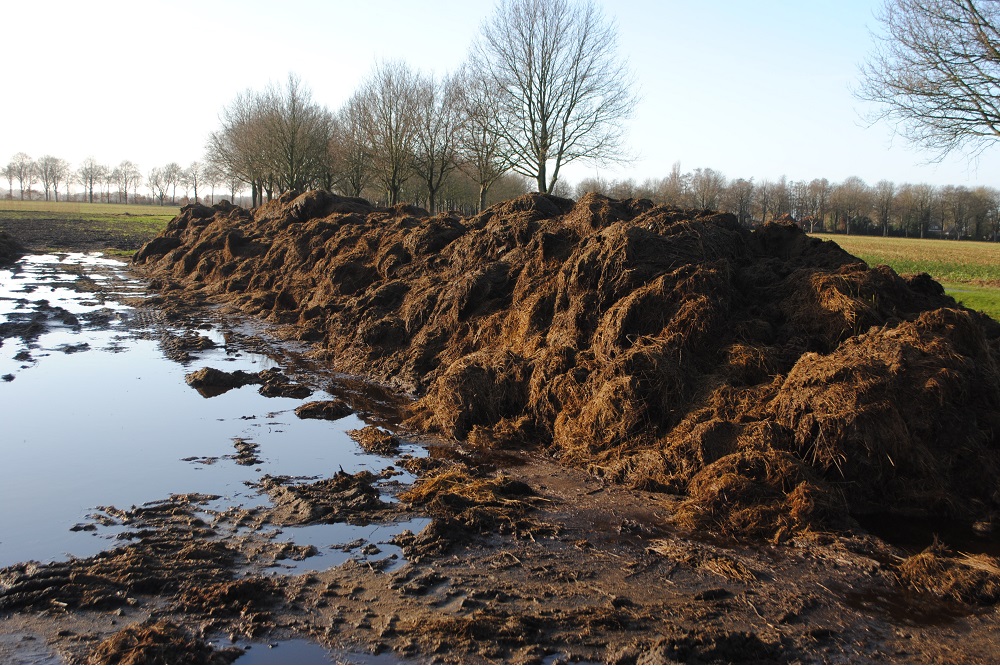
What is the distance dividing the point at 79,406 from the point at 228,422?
232 centimetres

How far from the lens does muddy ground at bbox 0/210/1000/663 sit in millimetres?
4070

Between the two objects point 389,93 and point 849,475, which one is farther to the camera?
point 389,93

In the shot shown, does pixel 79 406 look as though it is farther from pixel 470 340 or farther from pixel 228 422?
pixel 470 340

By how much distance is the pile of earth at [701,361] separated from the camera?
20.8 feet

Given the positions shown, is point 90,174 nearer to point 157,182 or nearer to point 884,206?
point 157,182

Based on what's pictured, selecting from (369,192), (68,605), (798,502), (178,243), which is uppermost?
(369,192)

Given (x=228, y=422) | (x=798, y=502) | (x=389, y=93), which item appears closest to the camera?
(x=798, y=502)

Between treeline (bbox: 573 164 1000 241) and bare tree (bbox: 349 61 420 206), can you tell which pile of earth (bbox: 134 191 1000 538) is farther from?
treeline (bbox: 573 164 1000 241)

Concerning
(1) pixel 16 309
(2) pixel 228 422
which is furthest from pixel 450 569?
(1) pixel 16 309

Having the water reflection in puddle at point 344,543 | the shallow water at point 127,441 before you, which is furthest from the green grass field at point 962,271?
the shallow water at point 127,441

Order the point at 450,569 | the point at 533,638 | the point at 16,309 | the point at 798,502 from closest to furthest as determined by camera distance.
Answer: the point at 533,638 < the point at 450,569 < the point at 798,502 < the point at 16,309

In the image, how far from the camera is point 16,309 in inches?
645

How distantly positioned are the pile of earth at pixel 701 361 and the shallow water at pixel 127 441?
1873 mm

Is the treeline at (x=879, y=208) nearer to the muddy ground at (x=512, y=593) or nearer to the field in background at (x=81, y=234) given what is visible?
the field in background at (x=81, y=234)
